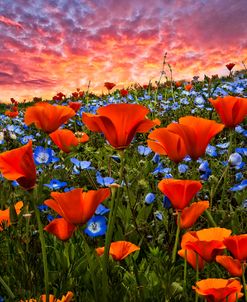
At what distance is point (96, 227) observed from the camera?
6.54 feet

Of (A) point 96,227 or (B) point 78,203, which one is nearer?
(B) point 78,203

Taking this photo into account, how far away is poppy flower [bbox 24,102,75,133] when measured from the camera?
195cm

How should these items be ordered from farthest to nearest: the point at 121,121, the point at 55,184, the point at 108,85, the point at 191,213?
the point at 108,85 → the point at 55,184 → the point at 191,213 → the point at 121,121

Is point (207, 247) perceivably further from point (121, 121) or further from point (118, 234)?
point (118, 234)

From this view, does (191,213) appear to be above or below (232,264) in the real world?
above

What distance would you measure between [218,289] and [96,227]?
888 millimetres

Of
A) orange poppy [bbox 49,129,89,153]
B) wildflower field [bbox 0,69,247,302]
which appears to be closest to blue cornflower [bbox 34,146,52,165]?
wildflower field [bbox 0,69,247,302]

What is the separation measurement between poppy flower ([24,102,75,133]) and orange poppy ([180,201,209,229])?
69 centimetres

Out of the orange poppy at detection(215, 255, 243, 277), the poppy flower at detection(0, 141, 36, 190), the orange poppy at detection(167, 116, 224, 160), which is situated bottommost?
the orange poppy at detection(215, 255, 243, 277)

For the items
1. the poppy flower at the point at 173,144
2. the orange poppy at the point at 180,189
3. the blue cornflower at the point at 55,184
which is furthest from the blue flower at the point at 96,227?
the orange poppy at the point at 180,189

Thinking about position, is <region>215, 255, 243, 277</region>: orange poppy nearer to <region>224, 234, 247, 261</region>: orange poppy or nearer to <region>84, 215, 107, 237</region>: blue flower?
<region>224, 234, 247, 261</region>: orange poppy

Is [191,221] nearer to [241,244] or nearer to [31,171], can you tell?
[241,244]

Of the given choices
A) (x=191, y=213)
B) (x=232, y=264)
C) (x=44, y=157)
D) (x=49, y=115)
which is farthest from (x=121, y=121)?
(x=44, y=157)

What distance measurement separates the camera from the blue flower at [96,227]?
1.97 m
